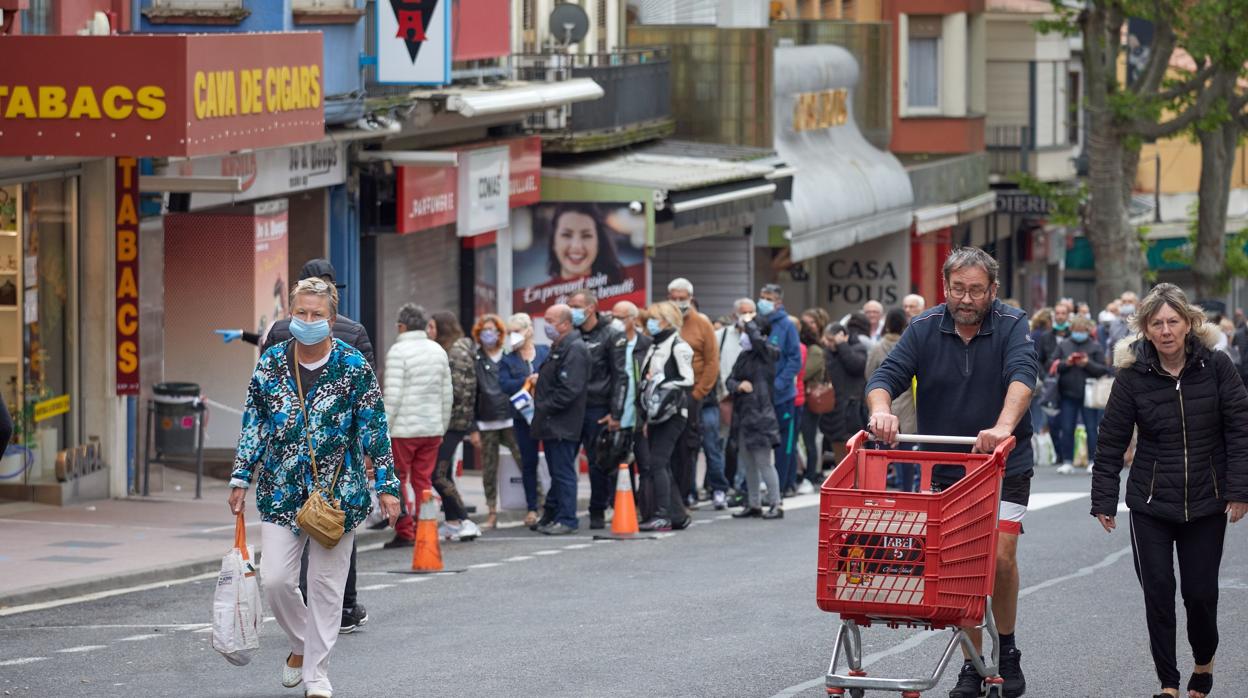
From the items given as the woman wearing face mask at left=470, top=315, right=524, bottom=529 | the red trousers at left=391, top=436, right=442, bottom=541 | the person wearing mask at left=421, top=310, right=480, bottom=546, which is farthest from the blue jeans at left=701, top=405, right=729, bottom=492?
the red trousers at left=391, top=436, right=442, bottom=541

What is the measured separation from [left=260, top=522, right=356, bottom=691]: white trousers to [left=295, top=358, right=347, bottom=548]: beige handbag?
98 millimetres

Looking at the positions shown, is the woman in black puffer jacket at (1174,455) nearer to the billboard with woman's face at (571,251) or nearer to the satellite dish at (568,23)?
the billboard with woman's face at (571,251)

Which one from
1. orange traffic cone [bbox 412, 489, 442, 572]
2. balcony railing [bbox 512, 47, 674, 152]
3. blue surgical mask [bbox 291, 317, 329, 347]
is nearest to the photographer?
blue surgical mask [bbox 291, 317, 329, 347]

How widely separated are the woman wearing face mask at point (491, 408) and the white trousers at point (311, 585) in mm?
7860

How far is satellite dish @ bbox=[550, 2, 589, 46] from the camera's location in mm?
27703

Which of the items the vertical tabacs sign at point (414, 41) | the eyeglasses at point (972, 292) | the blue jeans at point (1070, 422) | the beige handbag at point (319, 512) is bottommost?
the blue jeans at point (1070, 422)

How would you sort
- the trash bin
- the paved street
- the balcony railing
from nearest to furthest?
the paved street < the trash bin < the balcony railing

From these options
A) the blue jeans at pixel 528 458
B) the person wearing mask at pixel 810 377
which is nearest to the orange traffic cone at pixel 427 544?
the blue jeans at pixel 528 458

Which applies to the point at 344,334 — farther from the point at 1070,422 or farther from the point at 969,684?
the point at 1070,422

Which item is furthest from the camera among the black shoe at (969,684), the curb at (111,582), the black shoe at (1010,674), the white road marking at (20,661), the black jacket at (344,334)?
the curb at (111,582)

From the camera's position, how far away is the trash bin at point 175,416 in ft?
63.1

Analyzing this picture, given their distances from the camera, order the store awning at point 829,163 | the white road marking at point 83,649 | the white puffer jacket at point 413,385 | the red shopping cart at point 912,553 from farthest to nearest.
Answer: the store awning at point 829,163 → the white puffer jacket at point 413,385 → the white road marking at point 83,649 → the red shopping cart at point 912,553

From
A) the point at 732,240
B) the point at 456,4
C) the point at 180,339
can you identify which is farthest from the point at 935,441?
the point at 732,240

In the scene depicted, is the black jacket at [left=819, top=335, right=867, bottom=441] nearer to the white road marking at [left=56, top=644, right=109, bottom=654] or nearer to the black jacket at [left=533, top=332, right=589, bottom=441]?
the black jacket at [left=533, top=332, right=589, bottom=441]
